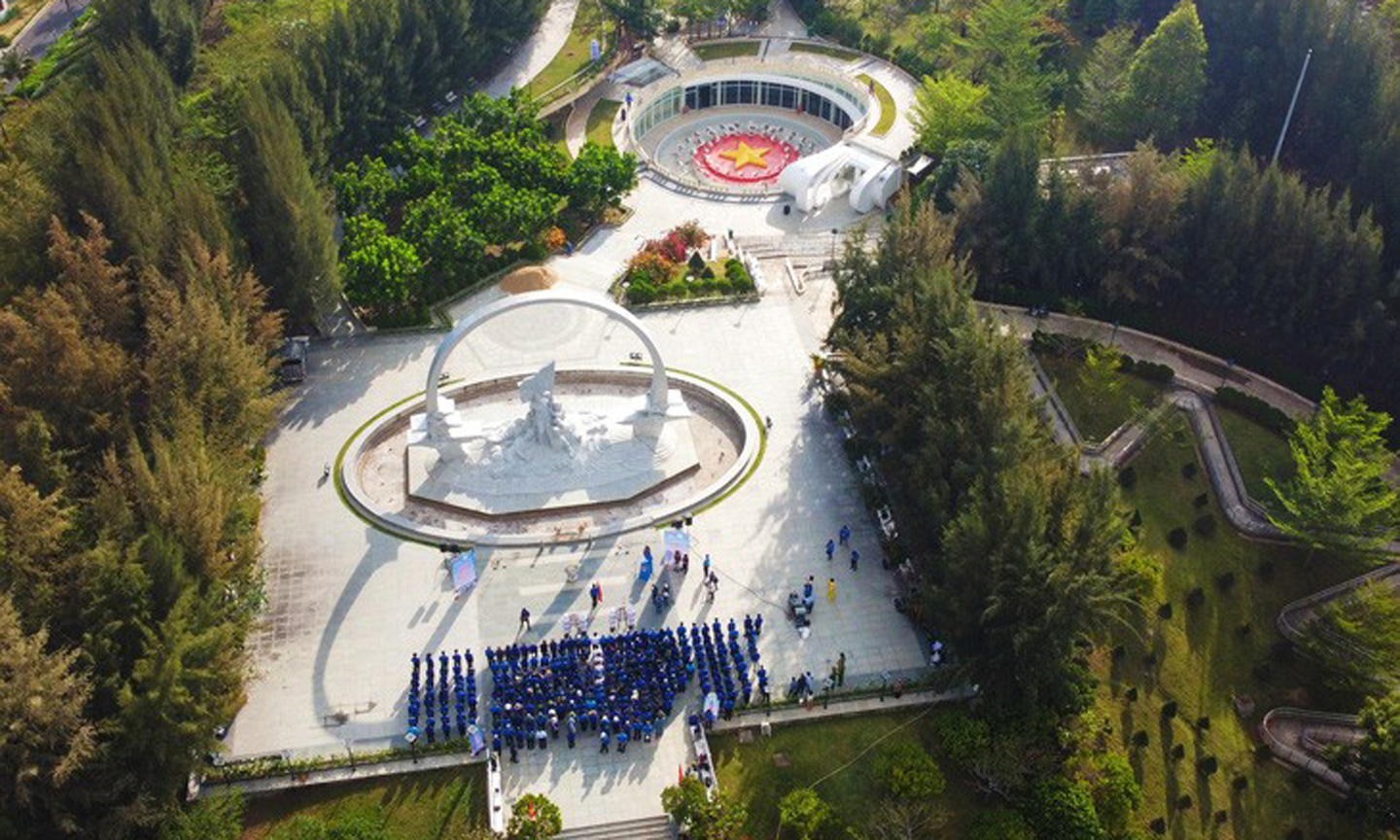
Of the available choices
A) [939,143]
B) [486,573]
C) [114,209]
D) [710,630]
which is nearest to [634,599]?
[710,630]

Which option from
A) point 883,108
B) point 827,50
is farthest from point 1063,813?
point 827,50

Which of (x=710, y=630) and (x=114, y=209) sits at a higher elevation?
(x=114, y=209)

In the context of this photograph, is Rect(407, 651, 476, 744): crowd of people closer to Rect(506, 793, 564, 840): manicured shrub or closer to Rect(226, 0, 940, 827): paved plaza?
Rect(226, 0, 940, 827): paved plaza

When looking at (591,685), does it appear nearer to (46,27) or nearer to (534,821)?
(534,821)

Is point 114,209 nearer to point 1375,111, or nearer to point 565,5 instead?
point 565,5

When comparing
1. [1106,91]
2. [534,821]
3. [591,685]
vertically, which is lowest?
[591,685]

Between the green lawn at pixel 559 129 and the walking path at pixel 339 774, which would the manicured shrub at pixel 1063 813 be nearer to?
the walking path at pixel 339 774
